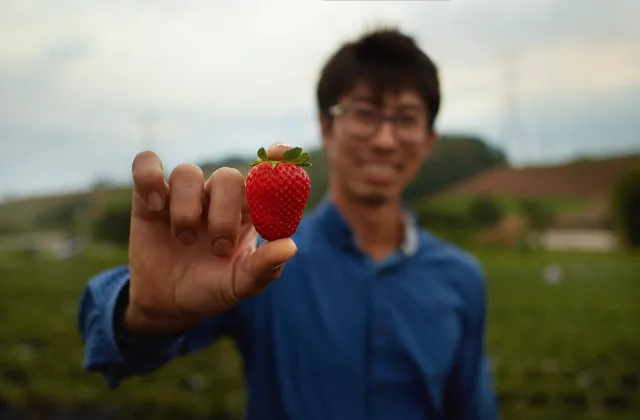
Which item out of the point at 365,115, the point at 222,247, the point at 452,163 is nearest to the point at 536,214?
the point at 452,163

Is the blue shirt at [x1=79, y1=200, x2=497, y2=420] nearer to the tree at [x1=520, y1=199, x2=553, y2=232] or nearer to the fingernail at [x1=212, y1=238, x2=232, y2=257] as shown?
the fingernail at [x1=212, y1=238, x2=232, y2=257]

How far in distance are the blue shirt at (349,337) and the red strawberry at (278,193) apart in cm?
45

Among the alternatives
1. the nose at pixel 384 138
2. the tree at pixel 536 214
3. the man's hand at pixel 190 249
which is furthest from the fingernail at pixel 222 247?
the tree at pixel 536 214

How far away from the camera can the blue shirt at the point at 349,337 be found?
1.11 metres

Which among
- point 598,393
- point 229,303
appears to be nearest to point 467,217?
point 598,393

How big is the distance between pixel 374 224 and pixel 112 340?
2.38ft

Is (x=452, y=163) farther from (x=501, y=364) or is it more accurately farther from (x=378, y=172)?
(x=378, y=172)

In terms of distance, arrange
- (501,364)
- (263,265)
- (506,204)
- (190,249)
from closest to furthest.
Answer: (263,265)
(190,249)
(501,364)
(506,204)

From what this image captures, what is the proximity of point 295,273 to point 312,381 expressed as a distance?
23cm

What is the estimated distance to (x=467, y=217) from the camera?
38.7ft

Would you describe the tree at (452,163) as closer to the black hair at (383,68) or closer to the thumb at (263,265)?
the black hair at (383,68)

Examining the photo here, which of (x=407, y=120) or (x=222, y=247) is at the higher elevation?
(x=407, y=120)

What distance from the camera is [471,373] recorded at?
4.40ft

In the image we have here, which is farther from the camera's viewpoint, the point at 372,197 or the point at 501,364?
the point at 501,364
